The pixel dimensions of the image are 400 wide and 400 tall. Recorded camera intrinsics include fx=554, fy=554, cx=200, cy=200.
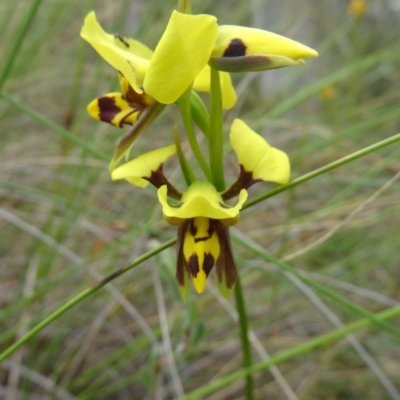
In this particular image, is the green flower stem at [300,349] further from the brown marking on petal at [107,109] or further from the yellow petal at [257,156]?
the brown marking on petal at [107,109]

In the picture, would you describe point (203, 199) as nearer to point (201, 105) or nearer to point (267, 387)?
point (201, 105)

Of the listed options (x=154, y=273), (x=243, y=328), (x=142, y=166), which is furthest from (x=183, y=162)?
(x=154, y=273)

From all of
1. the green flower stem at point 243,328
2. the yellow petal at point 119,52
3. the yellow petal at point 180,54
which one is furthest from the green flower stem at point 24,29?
the green flower stem at point 243,328

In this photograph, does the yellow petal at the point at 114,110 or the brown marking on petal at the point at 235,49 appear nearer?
the brown marking on petal at the point at 235,49

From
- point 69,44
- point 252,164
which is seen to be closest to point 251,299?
point 252,164

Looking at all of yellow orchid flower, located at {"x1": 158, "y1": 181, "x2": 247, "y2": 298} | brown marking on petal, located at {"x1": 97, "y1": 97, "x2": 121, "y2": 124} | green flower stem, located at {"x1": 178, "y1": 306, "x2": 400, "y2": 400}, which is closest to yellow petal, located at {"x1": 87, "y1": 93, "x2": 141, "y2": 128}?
brown marking on petal, located at {"x1": 97, "y1": 97, "x2": 121, "y2": 124}

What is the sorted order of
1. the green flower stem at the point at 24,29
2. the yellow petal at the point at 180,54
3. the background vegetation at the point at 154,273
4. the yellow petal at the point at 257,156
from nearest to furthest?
the yellow petal at the point at 180,54, the yellow petal at the point at 257,156, the green flower stem at the point at 24,29, the background vegetation at the point at 154,273

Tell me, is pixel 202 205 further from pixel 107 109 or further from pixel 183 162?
pixel 107 109

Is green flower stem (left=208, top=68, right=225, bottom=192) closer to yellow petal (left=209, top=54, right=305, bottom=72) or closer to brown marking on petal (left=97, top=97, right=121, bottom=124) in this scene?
yellow petal (left=209, top=54, right=305, bottom=72)
